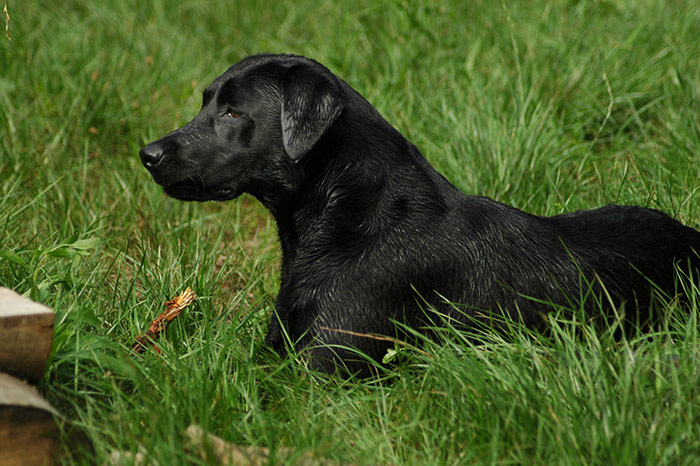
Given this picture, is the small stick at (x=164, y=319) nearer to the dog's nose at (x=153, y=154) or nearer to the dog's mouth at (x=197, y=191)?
the dog's mouth at (x=197, y=191)

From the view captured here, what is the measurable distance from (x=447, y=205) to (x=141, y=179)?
2266mm

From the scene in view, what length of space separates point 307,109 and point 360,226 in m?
0.48

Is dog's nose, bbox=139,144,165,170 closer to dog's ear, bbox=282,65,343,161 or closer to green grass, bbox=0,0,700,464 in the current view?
green grass, bbox=0,0,700,464

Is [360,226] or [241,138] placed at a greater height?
[241,138]

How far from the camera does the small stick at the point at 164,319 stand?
9.46 feet

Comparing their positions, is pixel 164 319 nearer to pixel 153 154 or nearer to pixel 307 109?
pixel 153 154

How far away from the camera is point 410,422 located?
235cm

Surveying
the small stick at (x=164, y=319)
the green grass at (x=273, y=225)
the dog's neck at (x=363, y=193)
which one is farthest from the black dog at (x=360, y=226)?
the small stick at (x=164, y=319)

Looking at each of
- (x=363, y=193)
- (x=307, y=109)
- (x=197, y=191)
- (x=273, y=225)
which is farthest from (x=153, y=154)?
(x=273, y=225)

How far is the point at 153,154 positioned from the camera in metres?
2.89

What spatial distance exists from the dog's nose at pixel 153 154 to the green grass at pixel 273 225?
369 millimetres

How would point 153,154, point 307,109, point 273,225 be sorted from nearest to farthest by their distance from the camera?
point 307,109 → point 153,154 → point 273,225

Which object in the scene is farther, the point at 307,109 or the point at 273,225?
the point at 273,225

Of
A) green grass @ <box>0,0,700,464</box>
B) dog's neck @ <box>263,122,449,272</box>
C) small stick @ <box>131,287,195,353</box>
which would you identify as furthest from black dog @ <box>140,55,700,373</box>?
small stick @ <box>131,287,195,353</box>
